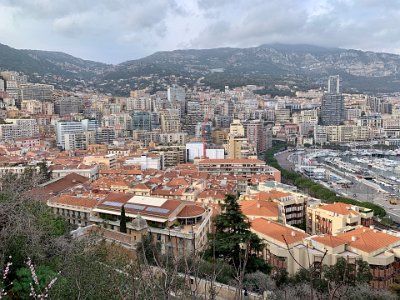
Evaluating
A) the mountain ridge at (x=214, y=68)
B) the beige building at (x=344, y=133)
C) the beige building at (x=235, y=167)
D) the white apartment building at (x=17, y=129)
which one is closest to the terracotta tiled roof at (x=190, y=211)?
the beige building at (x=235, y=167)

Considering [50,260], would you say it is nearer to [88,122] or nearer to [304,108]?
[88,122]

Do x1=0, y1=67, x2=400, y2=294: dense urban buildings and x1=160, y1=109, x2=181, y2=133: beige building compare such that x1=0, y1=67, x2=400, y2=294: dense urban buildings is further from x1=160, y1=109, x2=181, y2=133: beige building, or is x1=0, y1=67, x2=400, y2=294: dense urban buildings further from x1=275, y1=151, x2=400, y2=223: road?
x1=275, y1=151, x2=400, y2=223: road

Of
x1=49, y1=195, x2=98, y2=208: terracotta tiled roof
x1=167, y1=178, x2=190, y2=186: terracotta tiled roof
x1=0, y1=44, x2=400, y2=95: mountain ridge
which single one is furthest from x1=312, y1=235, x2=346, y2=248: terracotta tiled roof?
x1=0, y1=44, x2=400, y2=95: mountain ridge

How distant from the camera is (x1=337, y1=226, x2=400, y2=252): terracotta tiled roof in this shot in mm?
10445

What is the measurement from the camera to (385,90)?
106 meters

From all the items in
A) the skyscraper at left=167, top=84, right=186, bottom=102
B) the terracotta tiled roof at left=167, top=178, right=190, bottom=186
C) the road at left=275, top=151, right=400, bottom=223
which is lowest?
the road at left=275, top=151, right=400, bottom=223

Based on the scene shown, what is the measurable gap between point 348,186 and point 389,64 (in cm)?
11360

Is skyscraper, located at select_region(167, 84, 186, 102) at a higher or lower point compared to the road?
higher

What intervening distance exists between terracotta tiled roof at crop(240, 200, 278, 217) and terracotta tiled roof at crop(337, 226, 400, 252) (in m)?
A: 2.73

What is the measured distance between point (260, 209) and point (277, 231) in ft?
8.12

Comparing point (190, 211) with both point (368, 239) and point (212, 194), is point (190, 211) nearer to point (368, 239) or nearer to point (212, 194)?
point (212, 194)

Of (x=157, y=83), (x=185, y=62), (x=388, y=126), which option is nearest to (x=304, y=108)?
(x=388, y=126)

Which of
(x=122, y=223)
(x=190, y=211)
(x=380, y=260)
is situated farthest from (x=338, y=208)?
(x=122, y=223)

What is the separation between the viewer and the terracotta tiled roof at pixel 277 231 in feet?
35.6
